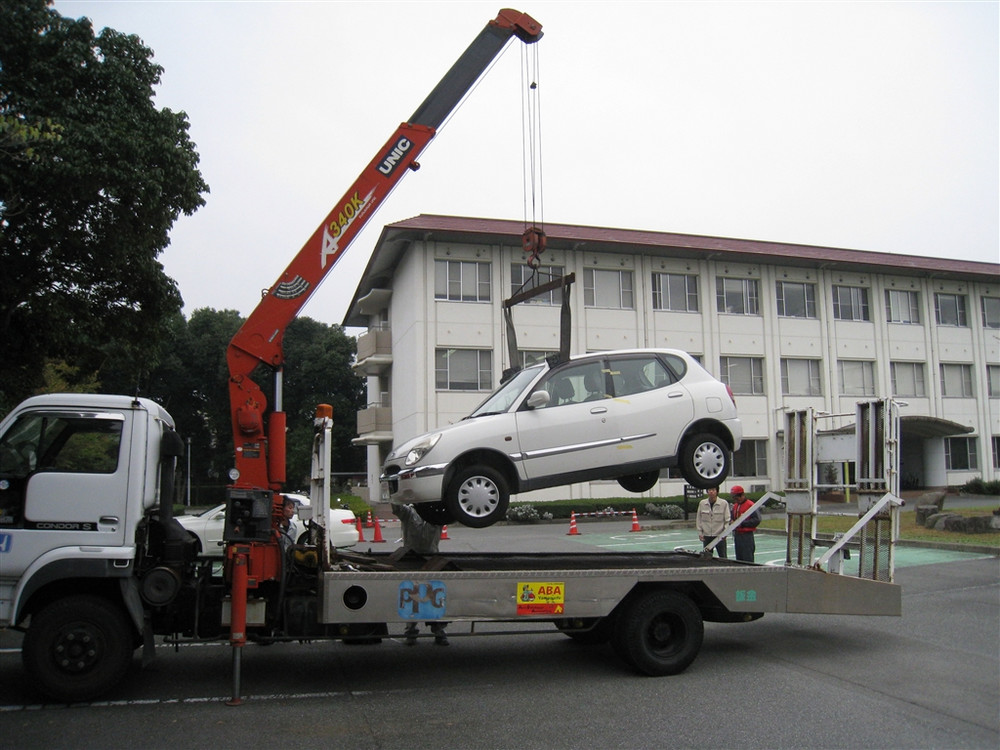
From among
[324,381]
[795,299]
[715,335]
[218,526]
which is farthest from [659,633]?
[324,381]

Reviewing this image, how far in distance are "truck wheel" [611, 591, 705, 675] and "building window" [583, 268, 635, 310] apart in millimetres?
21727

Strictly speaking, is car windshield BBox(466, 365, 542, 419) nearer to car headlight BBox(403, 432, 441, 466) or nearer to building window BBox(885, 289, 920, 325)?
car headlight BBox(403, 432, 441, 466)

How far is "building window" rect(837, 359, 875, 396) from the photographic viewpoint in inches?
1283

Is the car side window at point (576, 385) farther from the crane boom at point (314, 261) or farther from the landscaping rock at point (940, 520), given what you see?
the landscaping rock at point (940, 520)

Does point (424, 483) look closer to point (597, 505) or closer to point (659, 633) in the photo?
point (659, 633)

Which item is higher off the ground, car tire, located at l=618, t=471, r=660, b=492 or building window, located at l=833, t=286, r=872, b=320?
building window, located at l=833, t=286, r=872, b=320

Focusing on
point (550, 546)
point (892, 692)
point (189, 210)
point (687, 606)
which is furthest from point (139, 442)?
point (550, 546)

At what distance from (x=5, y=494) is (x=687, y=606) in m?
5.60

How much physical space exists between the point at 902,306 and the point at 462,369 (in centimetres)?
1963

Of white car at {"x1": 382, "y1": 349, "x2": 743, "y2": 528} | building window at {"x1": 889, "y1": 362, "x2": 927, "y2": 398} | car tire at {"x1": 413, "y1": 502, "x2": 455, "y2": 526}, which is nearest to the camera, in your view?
white car at {"x1": 382, "y1": 349, "x2": 743, "y2": 528}

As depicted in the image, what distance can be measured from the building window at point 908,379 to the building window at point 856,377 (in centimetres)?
118

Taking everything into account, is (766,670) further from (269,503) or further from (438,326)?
(438,326)

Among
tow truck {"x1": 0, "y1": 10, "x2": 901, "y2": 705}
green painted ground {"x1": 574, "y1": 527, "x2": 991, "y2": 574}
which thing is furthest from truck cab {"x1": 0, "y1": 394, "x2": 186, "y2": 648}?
green painted ground {"x1": 574, "y1": 527, "x2": 991, "y2": 574}

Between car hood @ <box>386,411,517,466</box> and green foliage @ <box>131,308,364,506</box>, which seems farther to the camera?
green foliage @ <box>131,308,364,506</box>
